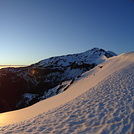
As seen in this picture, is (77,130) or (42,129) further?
(42,129)

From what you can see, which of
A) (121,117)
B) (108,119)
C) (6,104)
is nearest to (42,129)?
(108,119)

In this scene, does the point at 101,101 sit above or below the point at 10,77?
below

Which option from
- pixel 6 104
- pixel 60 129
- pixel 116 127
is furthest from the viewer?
pixel 6 104

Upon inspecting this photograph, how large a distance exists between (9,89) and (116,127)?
133491 millimetres

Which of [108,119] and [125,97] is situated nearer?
[108,119]

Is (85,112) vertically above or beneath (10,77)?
beneath

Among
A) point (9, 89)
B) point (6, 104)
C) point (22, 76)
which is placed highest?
point (22, 76)

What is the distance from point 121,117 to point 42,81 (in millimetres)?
136617

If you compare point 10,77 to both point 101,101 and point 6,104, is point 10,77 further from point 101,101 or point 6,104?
point 101,101

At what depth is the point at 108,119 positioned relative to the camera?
7957 millimetres

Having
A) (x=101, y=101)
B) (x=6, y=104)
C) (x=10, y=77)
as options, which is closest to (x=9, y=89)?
(x=10, y=77)

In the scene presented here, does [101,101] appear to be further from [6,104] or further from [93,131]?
[6,104]

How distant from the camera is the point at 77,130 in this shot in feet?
24.1

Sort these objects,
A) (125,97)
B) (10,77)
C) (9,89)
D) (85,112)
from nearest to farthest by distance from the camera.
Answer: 1. (85,112)
2. (125,97)
3. (9,89)
4. (10,77)
